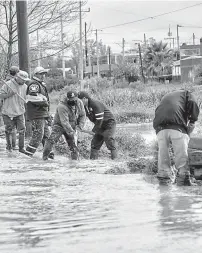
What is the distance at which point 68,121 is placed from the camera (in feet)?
38.3

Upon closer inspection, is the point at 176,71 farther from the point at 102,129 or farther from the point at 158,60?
the point at 102,129

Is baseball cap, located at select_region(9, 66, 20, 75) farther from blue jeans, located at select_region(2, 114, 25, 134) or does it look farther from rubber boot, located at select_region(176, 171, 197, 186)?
rubber boot, located at select_region(176, 171, 197, 186)

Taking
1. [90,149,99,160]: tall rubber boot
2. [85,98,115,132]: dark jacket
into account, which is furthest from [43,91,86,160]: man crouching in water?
[90,149,99,160]: tall rubber boot

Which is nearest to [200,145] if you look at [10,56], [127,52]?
[10,56]

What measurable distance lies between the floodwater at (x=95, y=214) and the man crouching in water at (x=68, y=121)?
5.17ft

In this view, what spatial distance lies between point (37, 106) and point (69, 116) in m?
0.68

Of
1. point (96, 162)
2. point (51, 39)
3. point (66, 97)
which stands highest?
point (51, 39)

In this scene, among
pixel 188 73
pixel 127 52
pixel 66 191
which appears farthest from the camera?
pixel 127 52

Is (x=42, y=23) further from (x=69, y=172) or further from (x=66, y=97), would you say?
(x=69, y=172)

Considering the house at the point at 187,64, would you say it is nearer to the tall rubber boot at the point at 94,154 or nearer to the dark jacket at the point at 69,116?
the tall rubber boot at the point at 94,154

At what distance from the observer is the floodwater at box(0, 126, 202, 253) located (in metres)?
5.20

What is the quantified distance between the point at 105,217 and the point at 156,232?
88cm

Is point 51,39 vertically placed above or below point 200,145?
above

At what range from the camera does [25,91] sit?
40.8 ft
